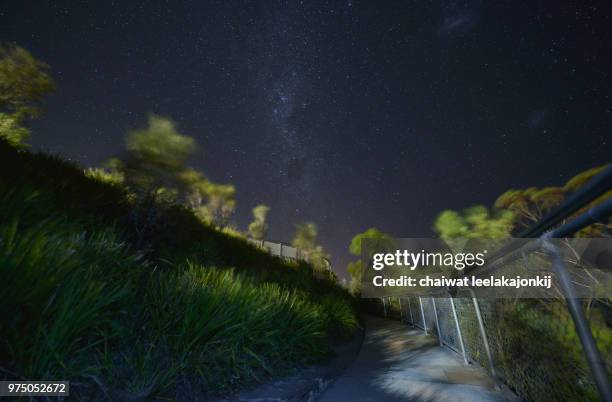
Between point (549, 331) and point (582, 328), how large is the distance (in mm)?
1359

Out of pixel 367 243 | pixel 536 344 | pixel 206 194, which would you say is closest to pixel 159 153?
pixel 206 194

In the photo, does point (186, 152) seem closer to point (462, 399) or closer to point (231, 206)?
point (231, 206)

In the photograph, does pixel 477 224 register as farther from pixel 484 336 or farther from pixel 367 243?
pixel 367 243

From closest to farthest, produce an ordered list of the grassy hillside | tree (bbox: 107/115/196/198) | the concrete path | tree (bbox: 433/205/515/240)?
the grassy hillside
the concrete path
tree (bbox: 433/205/515/240)
tree (bbox: 107/115/196/198)

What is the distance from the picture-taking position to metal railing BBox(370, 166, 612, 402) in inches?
47.6

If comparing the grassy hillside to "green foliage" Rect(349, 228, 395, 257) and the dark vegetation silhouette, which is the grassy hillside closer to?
the dark vegetation silhouette

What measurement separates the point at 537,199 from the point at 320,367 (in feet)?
27.3

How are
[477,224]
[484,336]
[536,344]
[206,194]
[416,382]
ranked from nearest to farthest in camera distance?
[536,344] → [416,382] → [484,336] → [477,224] → [206,194]

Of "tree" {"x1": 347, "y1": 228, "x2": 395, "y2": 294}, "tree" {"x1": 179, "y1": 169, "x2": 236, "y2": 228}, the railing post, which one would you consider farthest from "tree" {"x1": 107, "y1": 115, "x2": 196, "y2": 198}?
the railing post

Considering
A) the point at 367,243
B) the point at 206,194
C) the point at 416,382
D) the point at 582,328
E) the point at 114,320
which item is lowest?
the point at 416,382

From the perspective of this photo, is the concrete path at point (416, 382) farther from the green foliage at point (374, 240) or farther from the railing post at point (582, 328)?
the green foliage at point (374, 240)

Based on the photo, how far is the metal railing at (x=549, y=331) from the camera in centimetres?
121

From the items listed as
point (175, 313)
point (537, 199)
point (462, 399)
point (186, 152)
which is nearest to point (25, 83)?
point (186, 152)

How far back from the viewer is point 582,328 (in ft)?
4.21
